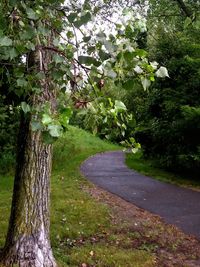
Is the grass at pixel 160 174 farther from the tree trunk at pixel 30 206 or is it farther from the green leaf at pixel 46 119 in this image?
the green leaf at pixel 46 119

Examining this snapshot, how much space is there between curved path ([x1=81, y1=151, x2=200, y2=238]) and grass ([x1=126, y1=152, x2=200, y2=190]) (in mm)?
408

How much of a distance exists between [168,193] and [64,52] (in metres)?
9.32

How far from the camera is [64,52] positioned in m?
2.56

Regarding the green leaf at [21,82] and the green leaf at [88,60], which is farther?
the green leaf at [21,82]

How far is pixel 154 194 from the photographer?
1127cm

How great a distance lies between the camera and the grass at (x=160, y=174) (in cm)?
1280

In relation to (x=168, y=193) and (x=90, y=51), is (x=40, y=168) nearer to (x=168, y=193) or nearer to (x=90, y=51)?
(x=90, y=51)

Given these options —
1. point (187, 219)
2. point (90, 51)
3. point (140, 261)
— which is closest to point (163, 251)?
point (140, 261)

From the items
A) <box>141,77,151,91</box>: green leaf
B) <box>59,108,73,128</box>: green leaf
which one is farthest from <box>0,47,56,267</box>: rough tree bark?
<box>59,108,73,128</box>: green leaf

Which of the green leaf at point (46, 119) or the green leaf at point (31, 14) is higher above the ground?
the green leaf at point (31, 14)

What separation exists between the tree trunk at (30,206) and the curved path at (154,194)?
11.5 ft

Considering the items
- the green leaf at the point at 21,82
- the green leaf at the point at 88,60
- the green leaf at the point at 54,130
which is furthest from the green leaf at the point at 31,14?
the green leaf at the point at 54,130

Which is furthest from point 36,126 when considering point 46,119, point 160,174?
point 160,174

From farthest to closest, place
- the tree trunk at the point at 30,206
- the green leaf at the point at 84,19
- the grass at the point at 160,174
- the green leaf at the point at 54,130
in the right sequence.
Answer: the grass at the point at 160,174 → the tree trunk at the point at 30,206 → the green leaf at the point at 84,19 → the green leaf at the point at 54,130
